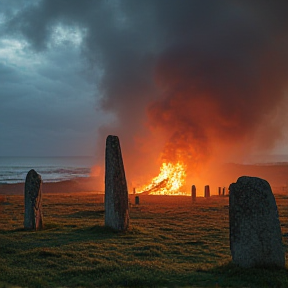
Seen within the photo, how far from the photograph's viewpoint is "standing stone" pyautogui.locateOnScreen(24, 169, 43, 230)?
51.9 ft

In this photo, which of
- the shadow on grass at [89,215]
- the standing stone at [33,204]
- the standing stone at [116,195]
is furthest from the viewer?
the shadow on grass at [89,215]

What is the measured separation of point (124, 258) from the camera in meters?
10.7

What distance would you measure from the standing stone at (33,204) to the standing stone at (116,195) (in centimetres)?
344

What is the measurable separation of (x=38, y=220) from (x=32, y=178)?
2.10 m

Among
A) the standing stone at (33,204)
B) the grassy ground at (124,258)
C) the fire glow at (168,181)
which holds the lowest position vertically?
the grassy ground at (124,258)

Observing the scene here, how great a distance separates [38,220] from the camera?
16.0m

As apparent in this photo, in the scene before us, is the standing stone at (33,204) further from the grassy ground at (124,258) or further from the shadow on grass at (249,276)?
the shadow on grass at (249,276)

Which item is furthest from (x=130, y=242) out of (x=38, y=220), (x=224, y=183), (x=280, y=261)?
(x=224, y=183)

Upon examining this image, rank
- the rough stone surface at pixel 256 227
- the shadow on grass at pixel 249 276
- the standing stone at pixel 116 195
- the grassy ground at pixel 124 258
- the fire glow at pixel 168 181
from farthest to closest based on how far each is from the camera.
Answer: the fire glow at pixel 168 181
the standing stone at pixel 116 195
the rough stone surface at pixel 256 227
the grassy ground at pixel 124 258
the shadow on grass at pixel 249 276

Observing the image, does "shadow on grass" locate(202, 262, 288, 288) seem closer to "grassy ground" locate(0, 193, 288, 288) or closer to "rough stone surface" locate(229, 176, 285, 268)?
"grassy ground" locate(0, 193, 288, 288)

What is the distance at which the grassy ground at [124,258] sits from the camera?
26.7 ft

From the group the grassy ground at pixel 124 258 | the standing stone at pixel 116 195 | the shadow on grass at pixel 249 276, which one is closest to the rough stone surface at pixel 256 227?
the shadow on grass at pixel 249 276

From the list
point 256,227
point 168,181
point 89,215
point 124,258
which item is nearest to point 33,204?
point 89,215

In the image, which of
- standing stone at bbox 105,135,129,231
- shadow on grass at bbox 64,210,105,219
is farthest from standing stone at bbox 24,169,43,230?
shadow on grass at bbox 64,210,105,219
